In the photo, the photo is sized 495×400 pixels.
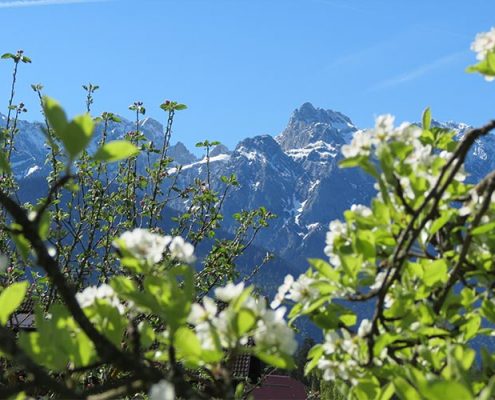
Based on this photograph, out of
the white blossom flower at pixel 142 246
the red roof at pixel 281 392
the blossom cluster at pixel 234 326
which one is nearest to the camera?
the blossom cluster at pixel 234 326

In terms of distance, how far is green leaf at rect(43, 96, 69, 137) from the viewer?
996mm

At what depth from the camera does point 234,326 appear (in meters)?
1.09

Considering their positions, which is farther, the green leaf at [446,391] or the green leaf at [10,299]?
the green leaf at [10,299]

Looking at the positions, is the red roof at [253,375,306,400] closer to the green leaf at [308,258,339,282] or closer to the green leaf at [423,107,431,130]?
the green leaf at [423,107,431,130]

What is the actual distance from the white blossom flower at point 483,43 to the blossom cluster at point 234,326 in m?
0.87

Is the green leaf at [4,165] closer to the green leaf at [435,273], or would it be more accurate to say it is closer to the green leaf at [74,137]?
the green leaf at [74,137]

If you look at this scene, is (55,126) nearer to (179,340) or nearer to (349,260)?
(179,340)

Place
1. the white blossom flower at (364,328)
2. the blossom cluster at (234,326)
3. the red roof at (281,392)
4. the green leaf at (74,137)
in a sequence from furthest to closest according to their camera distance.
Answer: the red roof at (281,392) → the white blossom flower at (364,328) → the blossom cluster at (234,326) → the green leaf at (74,137)

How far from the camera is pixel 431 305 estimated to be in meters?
1.61

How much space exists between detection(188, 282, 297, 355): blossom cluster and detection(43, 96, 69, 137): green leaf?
1.25ft

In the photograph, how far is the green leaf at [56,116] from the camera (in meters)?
1.00

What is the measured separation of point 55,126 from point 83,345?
38 centimetres

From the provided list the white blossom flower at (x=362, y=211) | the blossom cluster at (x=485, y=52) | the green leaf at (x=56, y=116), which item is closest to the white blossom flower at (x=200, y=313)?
the green leaf at (x=56, y=116)

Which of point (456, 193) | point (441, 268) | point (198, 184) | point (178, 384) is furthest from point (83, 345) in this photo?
point (198, 184)
